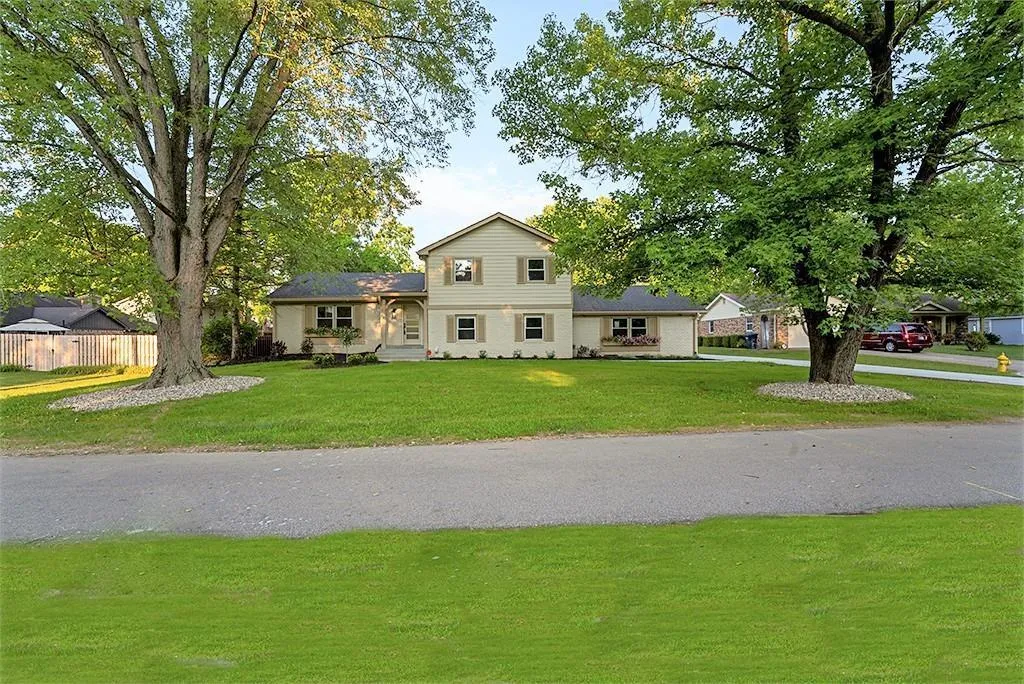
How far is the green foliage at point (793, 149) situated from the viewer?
916 cm

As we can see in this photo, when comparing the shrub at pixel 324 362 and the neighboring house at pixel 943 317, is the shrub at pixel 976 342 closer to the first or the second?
the neighboring house at pixel 943 317

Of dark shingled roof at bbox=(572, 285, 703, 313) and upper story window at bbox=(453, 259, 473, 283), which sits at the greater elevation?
upper story window at bbox=(453, 259, 473, 283)

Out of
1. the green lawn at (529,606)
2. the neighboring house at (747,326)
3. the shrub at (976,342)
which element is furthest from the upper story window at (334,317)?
the shrub at (976,342)

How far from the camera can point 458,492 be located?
16.3 ft

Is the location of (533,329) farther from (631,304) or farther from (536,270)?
(631,304)

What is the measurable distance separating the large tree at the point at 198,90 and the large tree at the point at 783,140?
329 centimetres

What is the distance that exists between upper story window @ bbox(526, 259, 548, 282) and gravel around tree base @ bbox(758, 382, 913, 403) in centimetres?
1272

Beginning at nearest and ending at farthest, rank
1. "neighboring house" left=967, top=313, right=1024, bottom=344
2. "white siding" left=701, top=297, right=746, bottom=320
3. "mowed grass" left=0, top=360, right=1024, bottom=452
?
"mowed grass" left=0, top=360, right=1024, bottom=452
"neighboring house" left=967, top=313, right=1024, bottom=344
"white siding" left=701, top=297, right=746, bottom=320

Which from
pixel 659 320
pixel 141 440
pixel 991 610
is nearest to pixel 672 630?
pixel 991 610

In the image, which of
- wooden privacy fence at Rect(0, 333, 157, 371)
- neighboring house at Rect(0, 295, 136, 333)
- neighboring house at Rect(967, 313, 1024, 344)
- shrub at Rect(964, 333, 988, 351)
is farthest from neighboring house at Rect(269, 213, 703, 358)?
neighboring house at Rect(967, 313, 1024, 344)

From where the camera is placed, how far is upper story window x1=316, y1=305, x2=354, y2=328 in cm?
2397

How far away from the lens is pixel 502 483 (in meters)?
5.24

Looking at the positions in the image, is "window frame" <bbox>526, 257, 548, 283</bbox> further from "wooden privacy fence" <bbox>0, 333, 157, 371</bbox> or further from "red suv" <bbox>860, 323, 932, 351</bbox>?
"red suv" <bbox>860, 323, 932, 351</bbox>

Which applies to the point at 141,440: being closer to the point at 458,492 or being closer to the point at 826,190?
the point at 458,492
